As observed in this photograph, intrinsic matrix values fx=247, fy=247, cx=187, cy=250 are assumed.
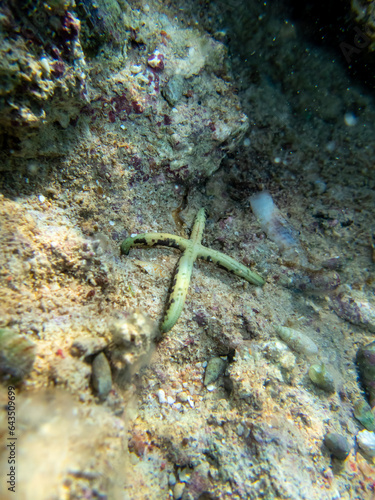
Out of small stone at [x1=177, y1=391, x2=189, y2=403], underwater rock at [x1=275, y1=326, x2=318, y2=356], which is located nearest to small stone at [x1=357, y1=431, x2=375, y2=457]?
underwater rock at [x1=275, y1=326, x2=318, y2=356]

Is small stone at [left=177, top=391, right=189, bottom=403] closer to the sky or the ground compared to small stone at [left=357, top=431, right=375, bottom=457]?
closer to the ground

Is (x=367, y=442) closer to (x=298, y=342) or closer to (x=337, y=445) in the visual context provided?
(x=337, y=445)

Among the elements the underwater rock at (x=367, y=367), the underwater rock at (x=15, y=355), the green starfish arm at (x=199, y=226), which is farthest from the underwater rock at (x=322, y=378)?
the underwater rock at (x=15, y=355)

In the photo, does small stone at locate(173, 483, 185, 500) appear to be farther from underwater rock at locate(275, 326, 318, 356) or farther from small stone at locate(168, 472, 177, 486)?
underwater rock at locate(275, 326, 318, 356)

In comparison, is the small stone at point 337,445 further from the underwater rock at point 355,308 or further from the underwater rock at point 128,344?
the underwater rock at point 128,344

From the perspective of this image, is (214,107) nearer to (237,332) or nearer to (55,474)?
(237,332)

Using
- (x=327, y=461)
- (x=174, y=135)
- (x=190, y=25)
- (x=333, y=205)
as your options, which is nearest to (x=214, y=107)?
(x=174, y=135)
